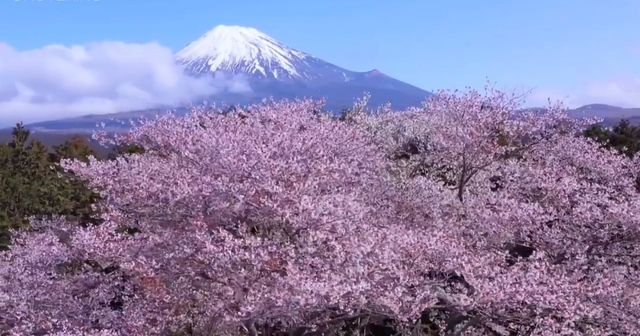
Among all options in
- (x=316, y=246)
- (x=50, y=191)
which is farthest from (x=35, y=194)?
(x=316, y=246)

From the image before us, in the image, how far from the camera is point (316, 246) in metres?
8.89

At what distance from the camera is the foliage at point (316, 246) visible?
8.57 m

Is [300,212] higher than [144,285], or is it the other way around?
[300,212]

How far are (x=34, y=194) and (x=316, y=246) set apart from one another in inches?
725

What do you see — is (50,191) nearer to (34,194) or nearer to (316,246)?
(34,194)

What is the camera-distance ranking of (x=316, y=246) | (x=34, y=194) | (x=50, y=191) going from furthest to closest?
(x=50, y=191)
(x=34, y=194)
(x=316, y=246)

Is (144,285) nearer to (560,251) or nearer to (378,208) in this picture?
(378,208)

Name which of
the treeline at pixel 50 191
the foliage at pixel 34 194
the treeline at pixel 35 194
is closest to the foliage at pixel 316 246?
the treeline at pixel 35 194

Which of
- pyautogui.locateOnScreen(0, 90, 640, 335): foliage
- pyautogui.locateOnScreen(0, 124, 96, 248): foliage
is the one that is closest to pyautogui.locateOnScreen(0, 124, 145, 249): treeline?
pyautogui.locateOnScreen(0, 124, 96, 248): foliage

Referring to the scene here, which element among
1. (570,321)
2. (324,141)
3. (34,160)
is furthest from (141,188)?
(34,160)

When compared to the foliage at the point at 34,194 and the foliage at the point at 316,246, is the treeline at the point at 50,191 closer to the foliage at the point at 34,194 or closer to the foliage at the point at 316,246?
the foliage at the point at 34,194

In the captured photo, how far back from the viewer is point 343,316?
916 centimetres

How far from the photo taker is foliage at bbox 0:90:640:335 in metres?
8.57

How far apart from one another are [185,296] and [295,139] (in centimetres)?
259
